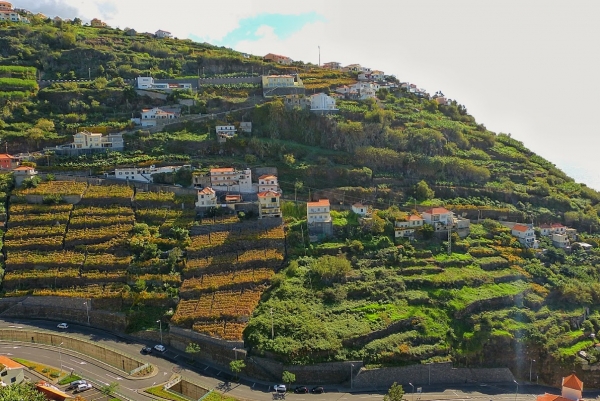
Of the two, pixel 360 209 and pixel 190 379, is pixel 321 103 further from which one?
pixel 190 379

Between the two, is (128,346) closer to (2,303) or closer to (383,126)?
(2,303)

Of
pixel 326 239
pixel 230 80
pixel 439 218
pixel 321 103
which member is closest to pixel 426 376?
pixel 326 239

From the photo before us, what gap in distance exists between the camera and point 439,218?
44188 millimetres

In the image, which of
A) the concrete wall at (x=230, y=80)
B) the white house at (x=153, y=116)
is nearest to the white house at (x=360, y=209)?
the white house at (x=153, y=116)

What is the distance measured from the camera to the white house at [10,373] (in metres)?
26.5

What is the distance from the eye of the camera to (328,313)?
35.0 metres

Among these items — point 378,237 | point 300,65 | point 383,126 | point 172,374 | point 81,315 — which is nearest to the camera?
point 172,374

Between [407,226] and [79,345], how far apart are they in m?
27.2

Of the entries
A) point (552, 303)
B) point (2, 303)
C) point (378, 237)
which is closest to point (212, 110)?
point (378, 237)

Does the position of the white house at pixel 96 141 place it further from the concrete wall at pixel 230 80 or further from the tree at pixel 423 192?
the tree at pixel 423 192

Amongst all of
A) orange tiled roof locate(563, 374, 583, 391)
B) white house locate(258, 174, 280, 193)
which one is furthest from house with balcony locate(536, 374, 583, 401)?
white house locate(258, 174, 280, 193)

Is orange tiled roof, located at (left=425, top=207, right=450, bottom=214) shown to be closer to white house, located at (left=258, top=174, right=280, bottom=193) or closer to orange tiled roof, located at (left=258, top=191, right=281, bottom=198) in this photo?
orange tiled roof, located at (left=258, top=191, right=281, bottom=198)

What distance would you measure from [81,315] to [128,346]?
195 inches

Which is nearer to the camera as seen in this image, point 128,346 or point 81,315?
point 128,346
